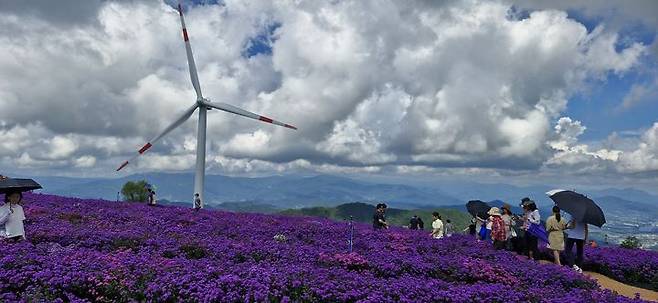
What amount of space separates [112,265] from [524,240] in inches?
659

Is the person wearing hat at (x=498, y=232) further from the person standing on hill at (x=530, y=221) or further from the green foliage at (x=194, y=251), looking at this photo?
the green foliage at (x=194, y=251)

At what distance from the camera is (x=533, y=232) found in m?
20.7

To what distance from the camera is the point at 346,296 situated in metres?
10.1

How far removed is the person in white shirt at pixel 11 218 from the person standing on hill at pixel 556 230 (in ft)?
58.9

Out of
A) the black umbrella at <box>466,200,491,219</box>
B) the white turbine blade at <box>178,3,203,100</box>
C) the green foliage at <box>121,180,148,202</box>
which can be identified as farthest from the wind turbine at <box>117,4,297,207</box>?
the green foliage at <box>121,180,148,202</box>

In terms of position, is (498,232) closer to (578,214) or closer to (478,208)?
(578,214)

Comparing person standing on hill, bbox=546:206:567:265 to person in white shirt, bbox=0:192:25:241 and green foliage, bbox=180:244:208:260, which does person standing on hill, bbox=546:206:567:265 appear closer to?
green foliage, bbox=180:244:208:260

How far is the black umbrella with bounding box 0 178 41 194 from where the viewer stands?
13.7 metres

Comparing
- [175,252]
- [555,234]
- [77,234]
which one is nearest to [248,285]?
[175,252]

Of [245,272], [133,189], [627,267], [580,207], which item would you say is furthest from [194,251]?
[133,189]

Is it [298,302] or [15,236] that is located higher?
[15,236]

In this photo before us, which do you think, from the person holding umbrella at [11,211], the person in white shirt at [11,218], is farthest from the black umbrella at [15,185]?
the person in white shirt at [11,218]

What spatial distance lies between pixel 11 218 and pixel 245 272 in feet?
25.7

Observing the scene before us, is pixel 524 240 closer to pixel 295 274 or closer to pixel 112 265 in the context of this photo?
pixel 295 274
